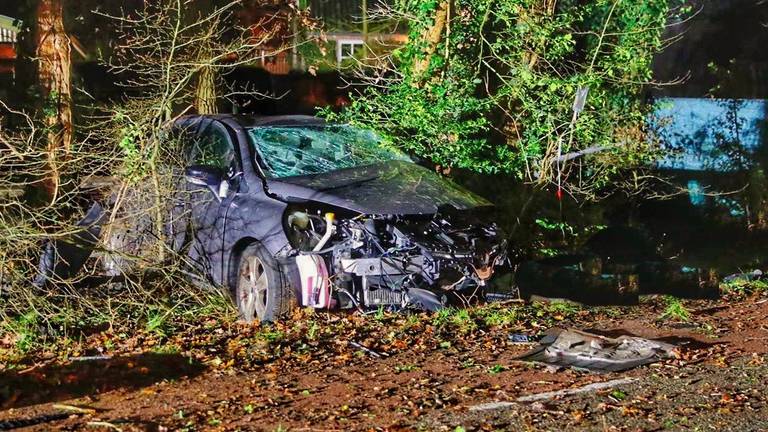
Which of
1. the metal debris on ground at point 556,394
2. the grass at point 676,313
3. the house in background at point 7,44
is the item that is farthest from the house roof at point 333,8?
the metal debris on ground at point 556,394

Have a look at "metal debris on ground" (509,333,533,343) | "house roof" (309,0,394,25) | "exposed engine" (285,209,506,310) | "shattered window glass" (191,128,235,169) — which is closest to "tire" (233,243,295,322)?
"exposed engine" (285,209,506,310)

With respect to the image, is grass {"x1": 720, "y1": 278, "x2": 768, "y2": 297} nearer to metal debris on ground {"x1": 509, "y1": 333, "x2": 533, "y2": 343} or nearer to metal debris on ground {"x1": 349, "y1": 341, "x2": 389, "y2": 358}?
metal debris on ground {"x1": 509, "y1": 333, "x2": 533, "y2": 343}

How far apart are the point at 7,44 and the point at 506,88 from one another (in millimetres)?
16538

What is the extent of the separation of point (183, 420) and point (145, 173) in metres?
3.82

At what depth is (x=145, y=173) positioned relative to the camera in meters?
9.33

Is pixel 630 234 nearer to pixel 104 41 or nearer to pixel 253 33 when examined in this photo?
pixel 253 33

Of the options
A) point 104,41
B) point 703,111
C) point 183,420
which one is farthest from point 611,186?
point 104,41

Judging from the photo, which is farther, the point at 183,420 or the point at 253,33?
the point at 253,33

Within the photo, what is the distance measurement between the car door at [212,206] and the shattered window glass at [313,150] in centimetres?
29

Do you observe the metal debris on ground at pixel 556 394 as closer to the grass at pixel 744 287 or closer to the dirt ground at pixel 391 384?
the dirt ground at pixel 391 384

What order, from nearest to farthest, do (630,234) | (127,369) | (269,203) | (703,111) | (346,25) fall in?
(127,369)
(269,203)
(630,234)
(703,111)
(346,25)

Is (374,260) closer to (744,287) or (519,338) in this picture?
(519,338)

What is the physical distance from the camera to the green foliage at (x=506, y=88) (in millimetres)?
11633

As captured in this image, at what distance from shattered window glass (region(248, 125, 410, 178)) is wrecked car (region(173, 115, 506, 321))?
0.05 feet
